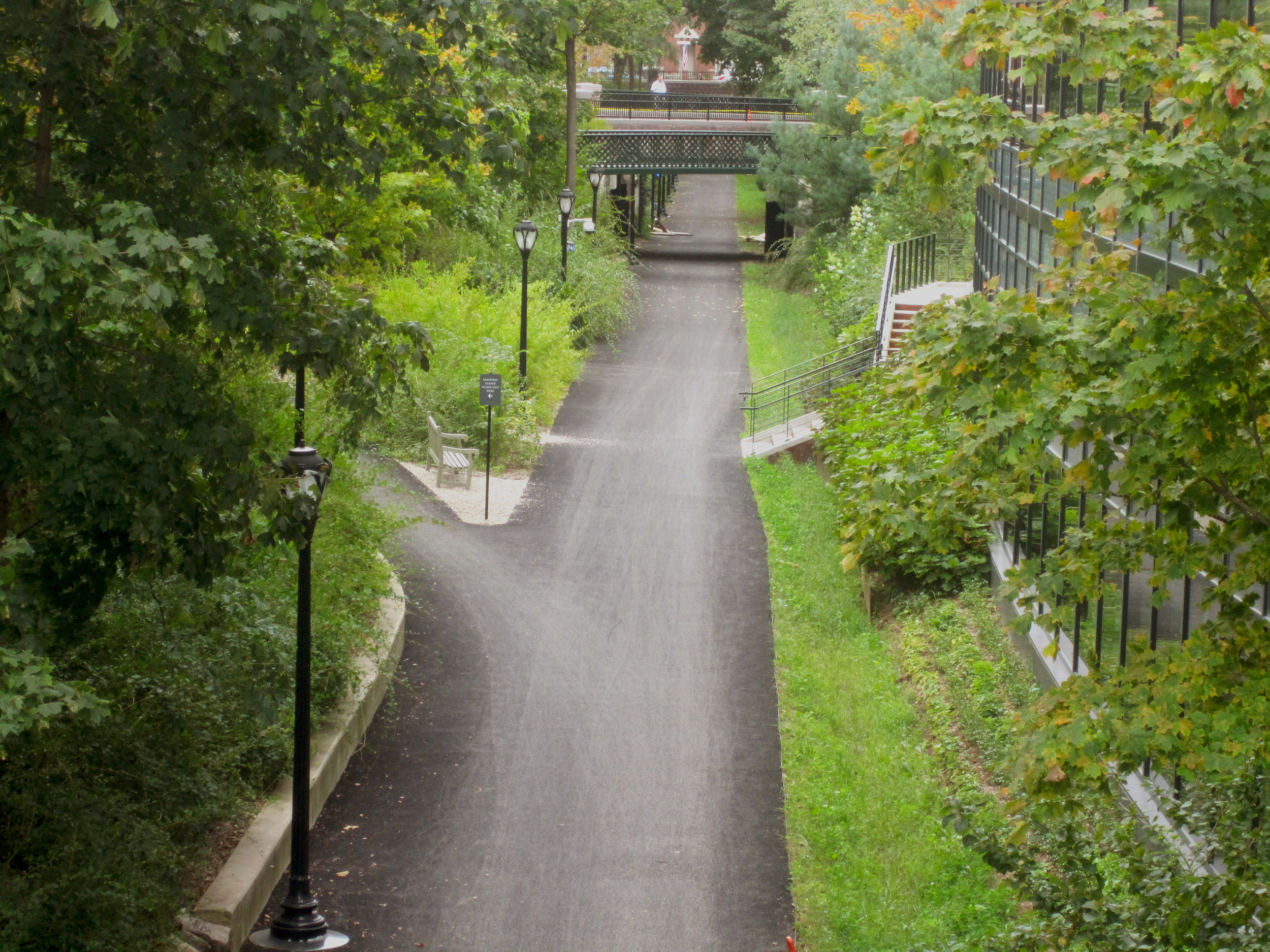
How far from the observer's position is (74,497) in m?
6.59

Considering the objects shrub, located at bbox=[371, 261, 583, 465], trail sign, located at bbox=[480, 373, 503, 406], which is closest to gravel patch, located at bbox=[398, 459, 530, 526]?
shrub, located at bbox=[371, 261, 583, 465]

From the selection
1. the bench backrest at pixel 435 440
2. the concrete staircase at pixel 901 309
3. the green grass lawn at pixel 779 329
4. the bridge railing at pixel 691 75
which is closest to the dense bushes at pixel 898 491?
the concrete staircase at pixel 901 309

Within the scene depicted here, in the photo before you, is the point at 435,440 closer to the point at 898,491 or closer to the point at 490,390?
the point at 490,390

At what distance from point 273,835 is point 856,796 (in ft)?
17.3

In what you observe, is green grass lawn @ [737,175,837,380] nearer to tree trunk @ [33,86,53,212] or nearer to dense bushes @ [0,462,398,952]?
dense bushes @ [0,462,398,952]

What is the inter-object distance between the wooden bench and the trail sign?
1.81 metres

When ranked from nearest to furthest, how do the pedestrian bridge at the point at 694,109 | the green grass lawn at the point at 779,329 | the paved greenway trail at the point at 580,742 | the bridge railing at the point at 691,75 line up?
the paved greenway trail at the point at 580,742, the green grass lawn at the point at 779,329, the pedestrian bridge at the point at 694,109, the bridge railing at the point at 691,75

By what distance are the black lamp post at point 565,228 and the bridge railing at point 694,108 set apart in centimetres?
2164

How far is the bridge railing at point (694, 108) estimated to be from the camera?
187 ft

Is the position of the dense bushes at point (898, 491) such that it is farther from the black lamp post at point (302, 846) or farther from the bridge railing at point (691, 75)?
the bridge railing at point (691, 75)

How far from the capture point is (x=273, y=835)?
10.3m

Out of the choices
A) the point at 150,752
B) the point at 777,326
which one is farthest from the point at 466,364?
the point at 150,752

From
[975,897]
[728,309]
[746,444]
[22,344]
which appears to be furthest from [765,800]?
[728,309]

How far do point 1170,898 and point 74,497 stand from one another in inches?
222
